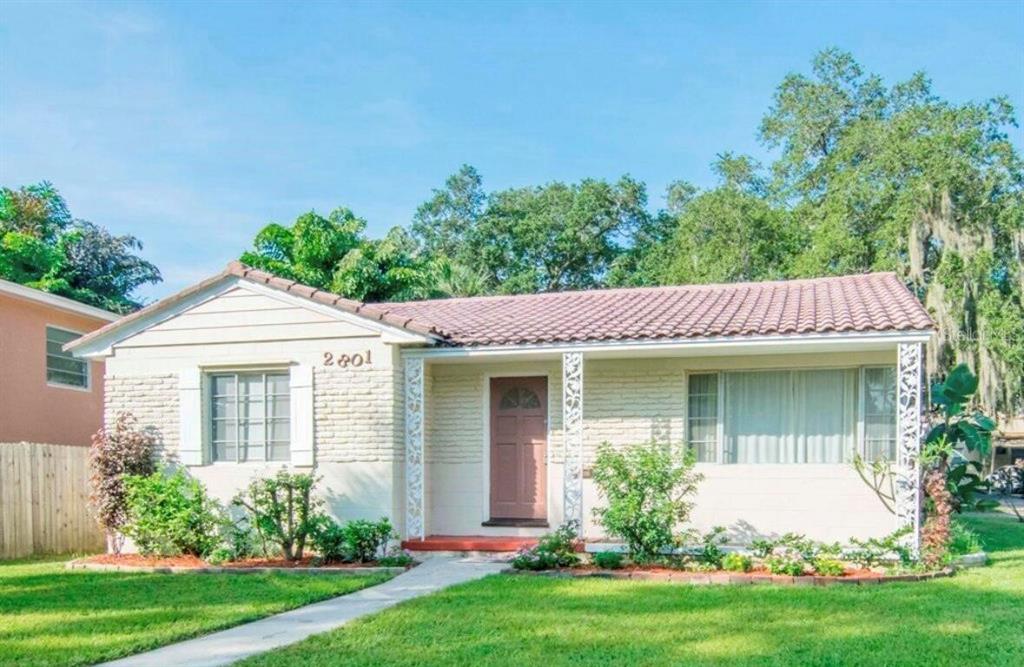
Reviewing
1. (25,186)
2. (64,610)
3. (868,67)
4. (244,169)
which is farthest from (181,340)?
(868,67)

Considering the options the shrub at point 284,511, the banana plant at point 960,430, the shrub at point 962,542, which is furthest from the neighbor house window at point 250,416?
the banana plant at point 960,430

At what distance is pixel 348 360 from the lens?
39.4ft

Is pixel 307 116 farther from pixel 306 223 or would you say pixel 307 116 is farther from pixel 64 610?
pixel 64 610

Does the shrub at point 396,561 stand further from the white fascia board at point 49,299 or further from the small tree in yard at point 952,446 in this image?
the white fascia board at point 49,299

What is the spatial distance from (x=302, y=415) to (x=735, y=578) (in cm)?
594

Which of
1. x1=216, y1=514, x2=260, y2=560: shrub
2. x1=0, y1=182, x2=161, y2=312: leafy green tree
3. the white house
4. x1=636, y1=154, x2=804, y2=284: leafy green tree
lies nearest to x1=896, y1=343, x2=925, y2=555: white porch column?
the white house

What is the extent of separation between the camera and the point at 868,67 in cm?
3097

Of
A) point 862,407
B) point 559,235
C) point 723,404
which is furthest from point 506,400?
point 559,235

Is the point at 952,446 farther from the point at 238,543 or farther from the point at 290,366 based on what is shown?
the point at 238,543

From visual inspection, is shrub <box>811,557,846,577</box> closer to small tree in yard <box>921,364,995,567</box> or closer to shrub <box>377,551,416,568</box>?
small tree in yard <box>921,364,995,567</box>

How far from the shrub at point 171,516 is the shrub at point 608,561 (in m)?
4.96

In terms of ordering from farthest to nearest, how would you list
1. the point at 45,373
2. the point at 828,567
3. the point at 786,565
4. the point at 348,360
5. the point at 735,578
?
the point at 45,373 < the point at 348,360 < the point at 786,565 < the point at 828,567 < the point at 735,578

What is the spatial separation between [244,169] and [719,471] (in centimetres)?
1379

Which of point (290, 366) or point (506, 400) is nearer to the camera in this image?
point (290, 366)
